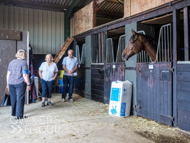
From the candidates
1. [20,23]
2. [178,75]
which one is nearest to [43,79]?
[178,75]

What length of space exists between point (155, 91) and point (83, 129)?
1.48 meters

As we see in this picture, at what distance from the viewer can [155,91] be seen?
3.45 metres

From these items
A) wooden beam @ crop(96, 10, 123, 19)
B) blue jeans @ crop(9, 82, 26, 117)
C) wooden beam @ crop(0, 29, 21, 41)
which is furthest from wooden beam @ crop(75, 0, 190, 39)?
wooden beam @ crop(96, 10, 123, 19)

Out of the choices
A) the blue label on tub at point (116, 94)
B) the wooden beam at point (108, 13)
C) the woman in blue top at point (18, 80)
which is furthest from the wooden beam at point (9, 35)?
the wooden beam at point (108, 13)

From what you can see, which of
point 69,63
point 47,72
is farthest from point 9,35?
point 69,63

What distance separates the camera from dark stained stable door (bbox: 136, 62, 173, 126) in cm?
318

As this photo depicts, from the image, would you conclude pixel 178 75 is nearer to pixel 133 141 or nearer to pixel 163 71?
pixel 163 71

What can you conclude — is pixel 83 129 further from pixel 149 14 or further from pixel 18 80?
pixel 149 14

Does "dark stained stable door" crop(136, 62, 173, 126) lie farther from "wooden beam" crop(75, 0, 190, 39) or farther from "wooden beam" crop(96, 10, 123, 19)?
"wooden beam" crop(96, 10, 123, 19)

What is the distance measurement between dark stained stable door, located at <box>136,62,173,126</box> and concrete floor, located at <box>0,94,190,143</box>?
0.53 feet

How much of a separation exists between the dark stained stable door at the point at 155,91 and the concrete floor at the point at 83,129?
0.16 meters

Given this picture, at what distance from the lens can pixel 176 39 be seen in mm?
3084

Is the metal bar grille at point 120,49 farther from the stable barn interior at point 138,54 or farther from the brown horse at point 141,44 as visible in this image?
the brown horse at point 141,44

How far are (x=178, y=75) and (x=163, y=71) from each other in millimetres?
313
